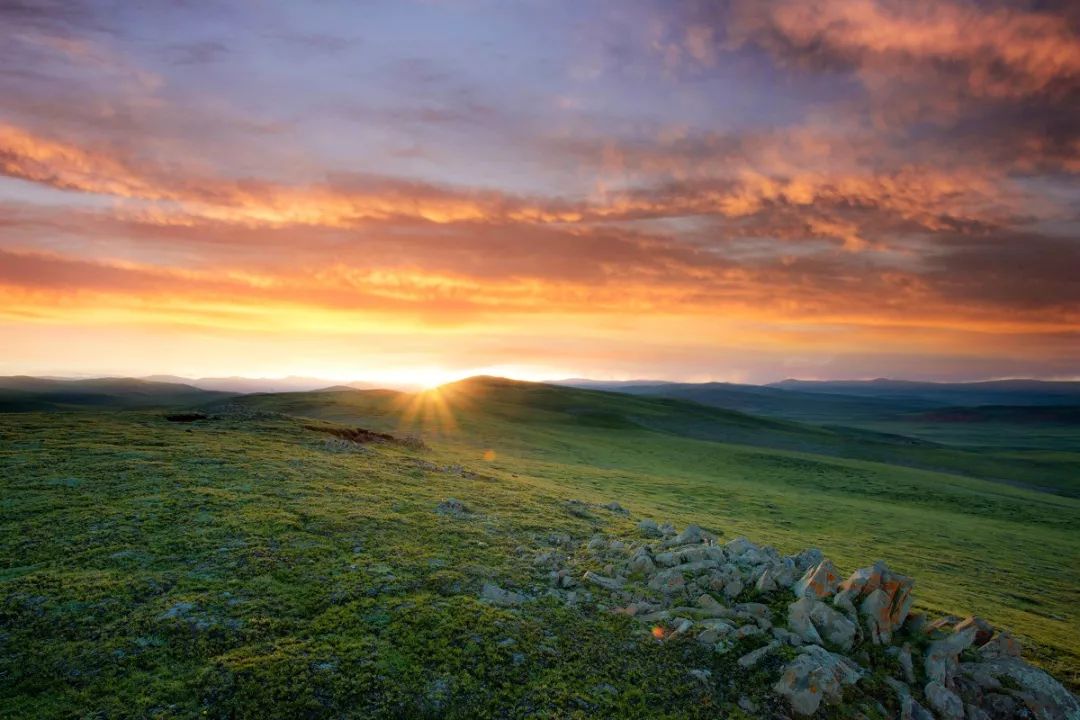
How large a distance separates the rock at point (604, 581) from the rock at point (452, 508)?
7.22 m

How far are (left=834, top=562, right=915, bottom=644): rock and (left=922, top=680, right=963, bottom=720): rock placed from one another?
131cm

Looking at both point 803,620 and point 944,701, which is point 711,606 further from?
point 944,701

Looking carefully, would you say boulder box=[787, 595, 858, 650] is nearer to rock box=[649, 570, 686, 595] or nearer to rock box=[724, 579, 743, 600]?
rock box=[724, 579, 743, 600]

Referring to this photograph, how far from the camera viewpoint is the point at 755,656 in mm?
11664

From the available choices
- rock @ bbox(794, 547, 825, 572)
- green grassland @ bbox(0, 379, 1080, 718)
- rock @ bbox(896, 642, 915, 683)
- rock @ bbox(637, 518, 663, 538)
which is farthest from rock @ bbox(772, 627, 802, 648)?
rock @ bbox(637, 518, 663, 538)

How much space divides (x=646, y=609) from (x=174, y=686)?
980cm

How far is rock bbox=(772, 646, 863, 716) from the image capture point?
10.7 metres

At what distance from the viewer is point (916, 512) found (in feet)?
161

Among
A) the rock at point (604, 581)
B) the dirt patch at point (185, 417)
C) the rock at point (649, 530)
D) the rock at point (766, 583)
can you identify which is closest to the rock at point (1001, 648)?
the rock at point (766, 583)

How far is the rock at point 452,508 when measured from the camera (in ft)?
69.3

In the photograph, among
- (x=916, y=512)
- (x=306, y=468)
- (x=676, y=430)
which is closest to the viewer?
(x=306, y=468)

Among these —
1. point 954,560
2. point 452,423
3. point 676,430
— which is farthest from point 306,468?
point 676,430

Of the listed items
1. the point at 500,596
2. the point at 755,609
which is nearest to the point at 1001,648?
the point at 755,609

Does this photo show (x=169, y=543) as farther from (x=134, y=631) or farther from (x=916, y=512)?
(x=916, y=512)
